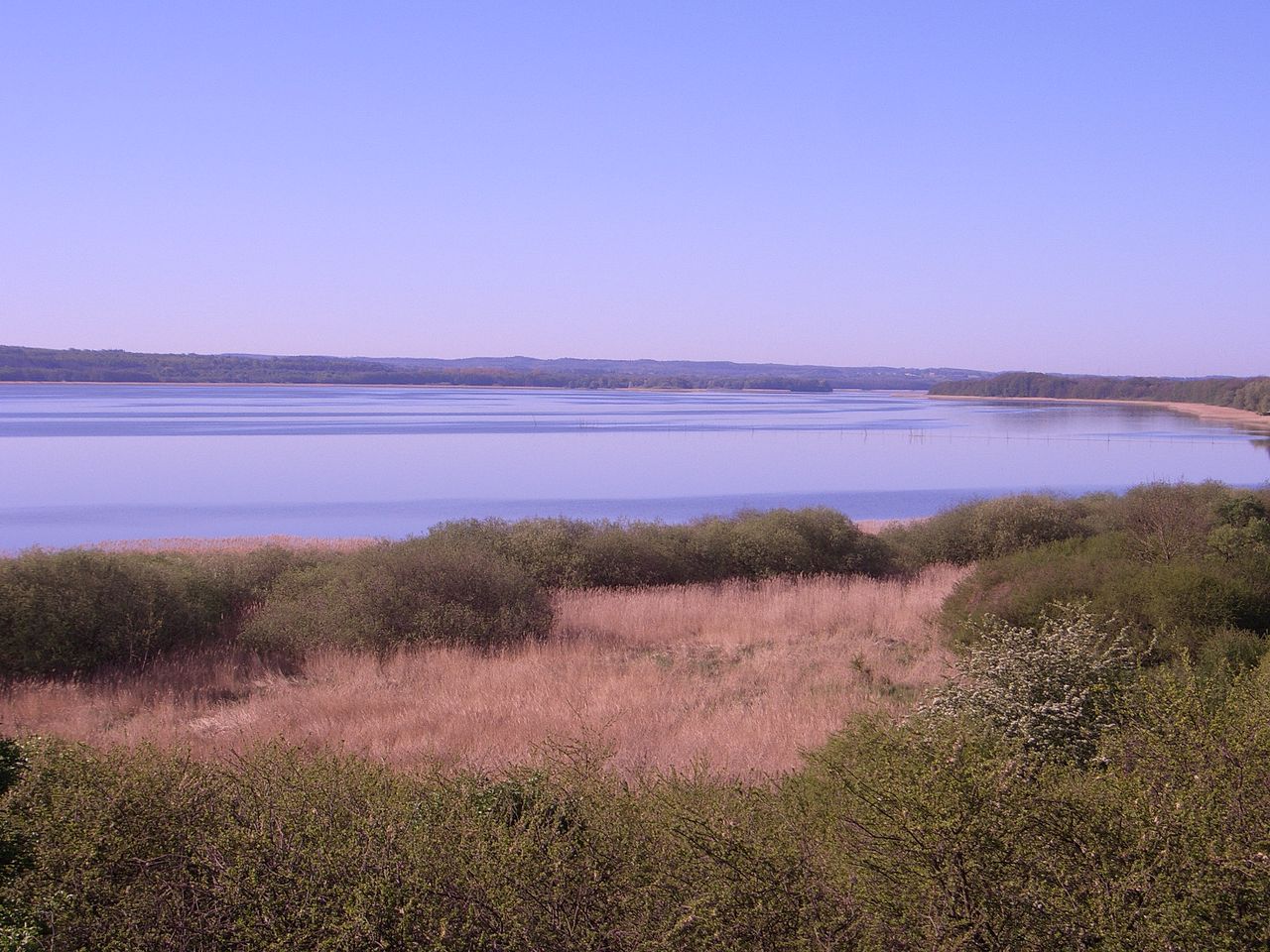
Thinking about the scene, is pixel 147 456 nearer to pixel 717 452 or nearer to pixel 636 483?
pixel 636 483

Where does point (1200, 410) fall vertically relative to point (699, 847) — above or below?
above

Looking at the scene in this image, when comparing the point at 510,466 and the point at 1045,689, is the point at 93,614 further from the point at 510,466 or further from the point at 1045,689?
the point at 510,466

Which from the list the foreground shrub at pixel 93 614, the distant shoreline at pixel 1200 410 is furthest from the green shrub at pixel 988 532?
the distant shoreline at pixel 1200 410

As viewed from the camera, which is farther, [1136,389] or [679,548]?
[1136,389]

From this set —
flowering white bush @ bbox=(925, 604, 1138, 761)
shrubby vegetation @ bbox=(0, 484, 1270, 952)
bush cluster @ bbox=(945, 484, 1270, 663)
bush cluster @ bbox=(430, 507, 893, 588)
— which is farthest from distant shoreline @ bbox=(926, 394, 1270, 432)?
shrubby vegetation @ bbox=(0, 484, 1270, 952)

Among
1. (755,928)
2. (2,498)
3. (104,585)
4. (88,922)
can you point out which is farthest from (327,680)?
(2,498)

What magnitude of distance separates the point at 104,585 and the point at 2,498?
30.6 metres

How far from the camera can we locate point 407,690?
11.5 meters

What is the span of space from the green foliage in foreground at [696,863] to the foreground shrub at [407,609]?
903cm

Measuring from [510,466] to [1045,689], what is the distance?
47.6 metres

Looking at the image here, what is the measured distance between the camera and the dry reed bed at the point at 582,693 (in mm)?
8680

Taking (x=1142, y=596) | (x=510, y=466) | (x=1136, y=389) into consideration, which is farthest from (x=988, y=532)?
(x=1136, y=389)

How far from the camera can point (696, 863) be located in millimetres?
4117

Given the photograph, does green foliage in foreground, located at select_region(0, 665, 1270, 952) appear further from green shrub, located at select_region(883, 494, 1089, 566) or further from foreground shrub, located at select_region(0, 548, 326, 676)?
green shrub, located at select_region(883, 494, 1089, 566)
